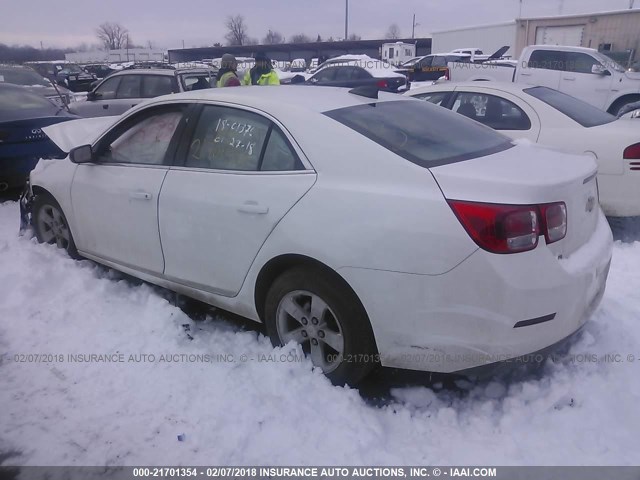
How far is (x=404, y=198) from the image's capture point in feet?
8.09

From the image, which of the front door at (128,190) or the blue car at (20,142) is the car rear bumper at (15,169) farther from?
the front door at (128,190)

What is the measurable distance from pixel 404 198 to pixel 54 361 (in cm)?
225

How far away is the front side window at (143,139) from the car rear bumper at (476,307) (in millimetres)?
1736

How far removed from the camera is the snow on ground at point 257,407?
246cm

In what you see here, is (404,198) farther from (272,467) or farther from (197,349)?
(197,349)

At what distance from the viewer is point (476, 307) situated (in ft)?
7.75

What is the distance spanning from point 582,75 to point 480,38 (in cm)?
2304

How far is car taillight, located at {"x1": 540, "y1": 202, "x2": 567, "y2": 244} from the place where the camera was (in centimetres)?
239

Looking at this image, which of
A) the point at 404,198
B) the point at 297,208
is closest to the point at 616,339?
the point at 404,198

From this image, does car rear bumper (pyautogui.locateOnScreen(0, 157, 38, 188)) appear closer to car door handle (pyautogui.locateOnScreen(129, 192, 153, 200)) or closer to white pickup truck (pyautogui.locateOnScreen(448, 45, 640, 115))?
car door handle (pyautogui.locateOnScreen(129, 192, 153, 200))

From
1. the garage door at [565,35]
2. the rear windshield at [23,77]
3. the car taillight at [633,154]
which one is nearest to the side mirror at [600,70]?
the car taillight at [633,154]

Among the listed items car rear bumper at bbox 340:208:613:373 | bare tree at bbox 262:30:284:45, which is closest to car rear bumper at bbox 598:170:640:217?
car rear bumper at bbox 340:208:613:373

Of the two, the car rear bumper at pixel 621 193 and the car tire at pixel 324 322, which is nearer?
the car tire at pixel 324 322

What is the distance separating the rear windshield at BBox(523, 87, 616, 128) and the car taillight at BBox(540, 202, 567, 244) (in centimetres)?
336
